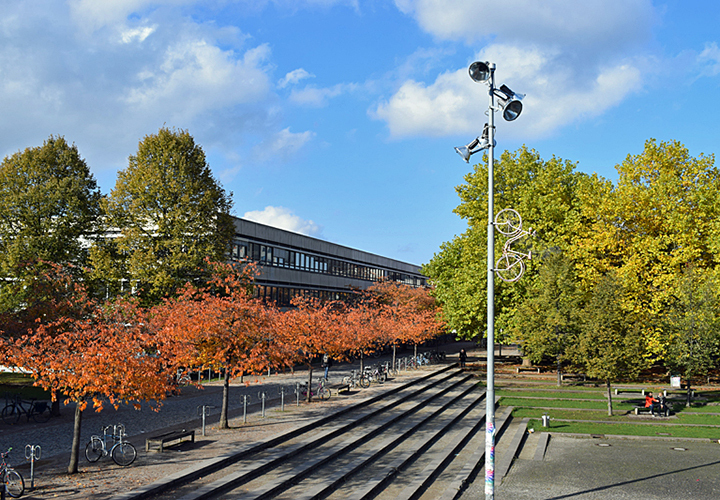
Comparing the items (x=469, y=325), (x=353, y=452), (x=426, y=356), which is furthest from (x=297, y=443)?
(x=426, y=356)

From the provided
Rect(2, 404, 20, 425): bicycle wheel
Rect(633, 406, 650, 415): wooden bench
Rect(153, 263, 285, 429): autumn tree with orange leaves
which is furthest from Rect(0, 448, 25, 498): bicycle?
Rect(633, 406, 650, 415): wooden bench

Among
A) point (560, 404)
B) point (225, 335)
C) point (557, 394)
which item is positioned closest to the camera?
point (225, 335)

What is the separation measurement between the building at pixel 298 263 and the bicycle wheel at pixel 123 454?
66.0 ft

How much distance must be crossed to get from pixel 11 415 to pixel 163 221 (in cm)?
1408

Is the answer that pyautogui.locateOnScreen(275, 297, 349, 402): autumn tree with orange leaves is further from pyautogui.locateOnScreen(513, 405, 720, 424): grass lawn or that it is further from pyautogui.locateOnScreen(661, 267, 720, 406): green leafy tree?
pyautogui.locateOnScreen(661, 267, 720, 406): green leafy tree

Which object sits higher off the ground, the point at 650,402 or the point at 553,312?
the point at 553,312

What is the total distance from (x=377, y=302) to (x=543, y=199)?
26.5m

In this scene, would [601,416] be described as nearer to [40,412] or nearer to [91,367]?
[91,367]

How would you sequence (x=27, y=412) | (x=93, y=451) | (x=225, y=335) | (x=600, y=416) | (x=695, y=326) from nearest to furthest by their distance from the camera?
(x=93, y=451), (x=225, y=335), (x=27, y=412), (x=600, y=416), (x=695, y=326)

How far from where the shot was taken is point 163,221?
33125mm

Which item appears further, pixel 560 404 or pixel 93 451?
pixel 560 404

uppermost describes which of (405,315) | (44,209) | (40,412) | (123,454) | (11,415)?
(44,209)

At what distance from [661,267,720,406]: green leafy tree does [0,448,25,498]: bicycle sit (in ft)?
104

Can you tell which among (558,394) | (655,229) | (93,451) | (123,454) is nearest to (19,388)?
(93,451)
